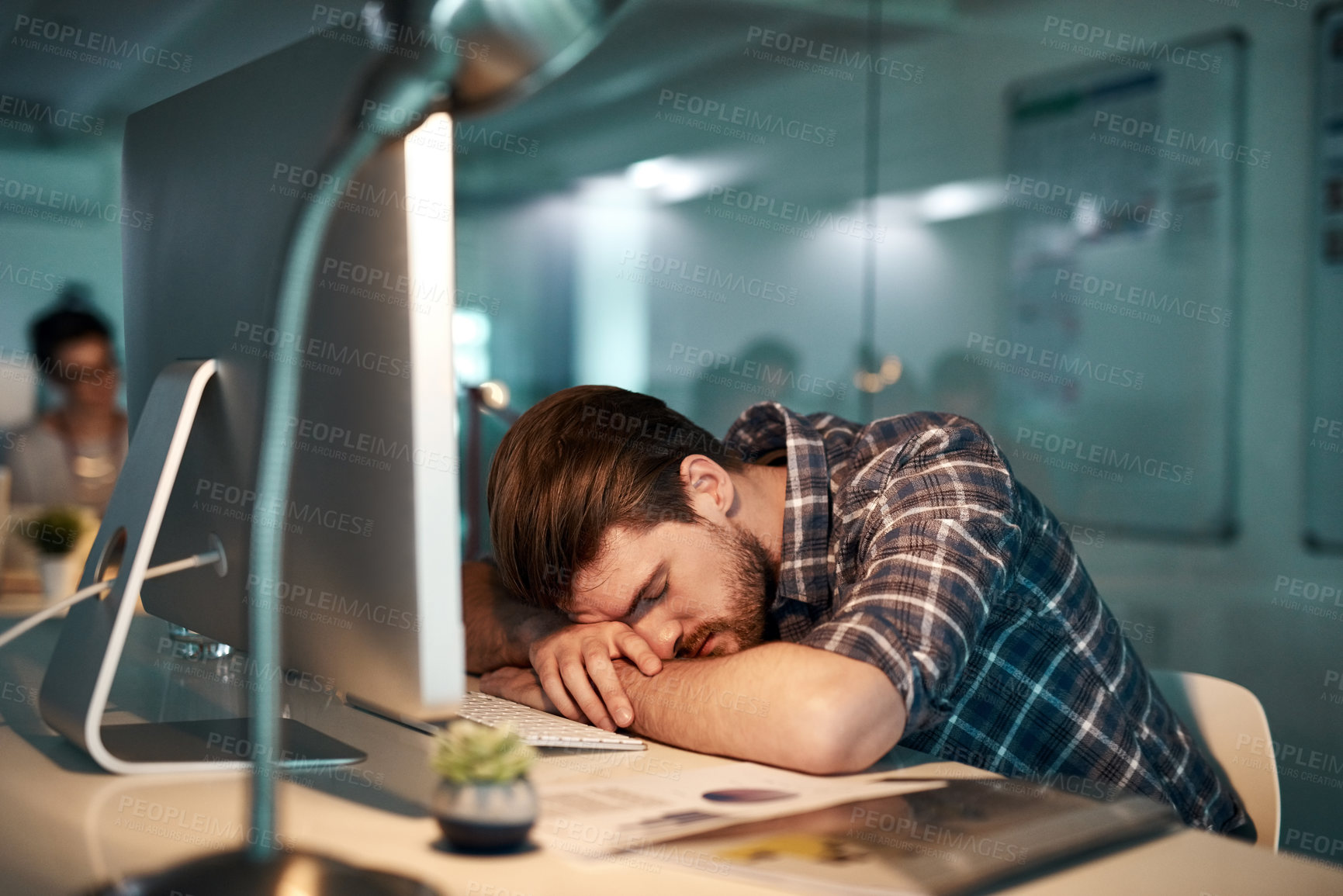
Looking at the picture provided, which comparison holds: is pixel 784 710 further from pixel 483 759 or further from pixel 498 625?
pixel 498 625

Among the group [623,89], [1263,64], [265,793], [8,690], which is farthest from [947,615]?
[623,89]

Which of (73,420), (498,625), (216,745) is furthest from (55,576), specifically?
(73,420)

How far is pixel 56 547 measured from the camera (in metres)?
1.88

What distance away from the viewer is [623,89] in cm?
327

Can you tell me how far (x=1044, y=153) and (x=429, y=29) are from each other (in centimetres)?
237

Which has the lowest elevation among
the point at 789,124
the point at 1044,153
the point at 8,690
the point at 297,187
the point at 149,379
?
the point at 8,690

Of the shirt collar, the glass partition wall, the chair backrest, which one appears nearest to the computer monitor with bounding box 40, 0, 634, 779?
the shirt collar

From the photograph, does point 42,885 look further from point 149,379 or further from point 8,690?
point 8,690

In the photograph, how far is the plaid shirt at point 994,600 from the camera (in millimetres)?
1004

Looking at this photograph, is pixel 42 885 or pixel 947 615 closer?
pixel 42 885

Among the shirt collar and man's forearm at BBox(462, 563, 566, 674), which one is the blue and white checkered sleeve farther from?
man's forearm at BBox(462, 563, 566, 674)

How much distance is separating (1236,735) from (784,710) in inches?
25.8

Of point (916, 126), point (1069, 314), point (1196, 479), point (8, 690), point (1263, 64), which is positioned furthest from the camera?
point (916, 126)

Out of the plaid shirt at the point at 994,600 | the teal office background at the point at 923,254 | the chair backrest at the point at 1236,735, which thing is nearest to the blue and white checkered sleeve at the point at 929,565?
the plaid shirt at the point at 994,600
